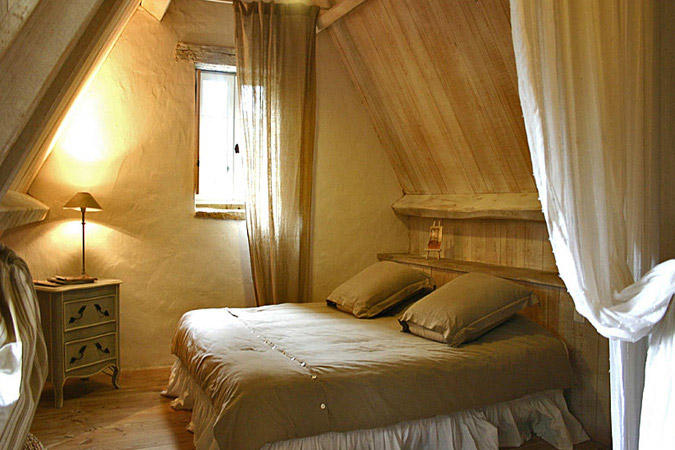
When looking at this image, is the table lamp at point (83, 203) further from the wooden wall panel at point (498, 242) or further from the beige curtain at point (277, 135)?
the wooden wall panel at point (498, 242)

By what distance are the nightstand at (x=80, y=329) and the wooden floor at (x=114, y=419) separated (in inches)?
5.3

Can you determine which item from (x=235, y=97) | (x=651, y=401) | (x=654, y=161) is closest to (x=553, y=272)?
(x=654, y=161)

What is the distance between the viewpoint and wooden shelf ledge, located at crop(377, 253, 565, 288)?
3.41 metres

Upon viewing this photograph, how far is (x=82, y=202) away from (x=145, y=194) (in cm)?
58

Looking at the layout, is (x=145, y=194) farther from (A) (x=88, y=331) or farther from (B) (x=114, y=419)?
(B) (x=114, y=419)

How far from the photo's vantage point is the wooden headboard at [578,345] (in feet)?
10.2

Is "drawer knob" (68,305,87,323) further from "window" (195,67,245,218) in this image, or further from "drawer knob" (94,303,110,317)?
"window" (195,67,245,218)

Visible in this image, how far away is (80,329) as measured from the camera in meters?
3.73

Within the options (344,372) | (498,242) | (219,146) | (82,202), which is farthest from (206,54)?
(344,372)

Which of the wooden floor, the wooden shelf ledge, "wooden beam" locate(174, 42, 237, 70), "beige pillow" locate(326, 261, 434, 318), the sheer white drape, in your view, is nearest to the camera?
the sheer white drape

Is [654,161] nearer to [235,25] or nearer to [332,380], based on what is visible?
[332,380]

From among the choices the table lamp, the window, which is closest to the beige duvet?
the table lamp

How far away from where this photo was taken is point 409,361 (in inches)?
113

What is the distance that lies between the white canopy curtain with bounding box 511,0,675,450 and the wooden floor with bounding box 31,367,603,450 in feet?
4.40
